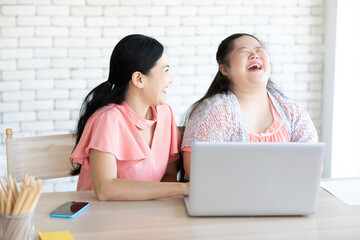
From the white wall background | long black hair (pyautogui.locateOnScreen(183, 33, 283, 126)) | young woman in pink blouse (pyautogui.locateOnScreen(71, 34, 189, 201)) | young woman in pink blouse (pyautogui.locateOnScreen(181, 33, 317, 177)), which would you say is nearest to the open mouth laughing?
young woman in pink blouse (pyautogui.locateOnScreen(181, 33, 317, 177))

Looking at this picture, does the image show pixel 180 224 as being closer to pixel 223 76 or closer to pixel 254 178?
pixel 254 178

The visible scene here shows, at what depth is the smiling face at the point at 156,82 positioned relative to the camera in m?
1.94

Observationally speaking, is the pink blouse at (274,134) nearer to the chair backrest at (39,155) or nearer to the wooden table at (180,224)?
the wooden table at (180,224)

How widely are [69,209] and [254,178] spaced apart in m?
0.62

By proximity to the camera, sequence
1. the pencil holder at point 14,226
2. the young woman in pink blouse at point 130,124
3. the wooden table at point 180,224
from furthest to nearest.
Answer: the young woman in pink blouse at point 130,124, the wooden table at point 180,224, the pencil holder at point 14,226

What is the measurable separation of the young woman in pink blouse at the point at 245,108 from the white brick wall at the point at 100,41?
0.93m

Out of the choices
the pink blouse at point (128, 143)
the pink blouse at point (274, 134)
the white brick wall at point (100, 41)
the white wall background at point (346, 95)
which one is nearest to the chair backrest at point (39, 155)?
the pink blouse at point (128, 143)

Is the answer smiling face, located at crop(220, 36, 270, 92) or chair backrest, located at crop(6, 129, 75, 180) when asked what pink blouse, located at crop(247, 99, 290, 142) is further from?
chair backrest, located at crop(6, 129, 75, 180)

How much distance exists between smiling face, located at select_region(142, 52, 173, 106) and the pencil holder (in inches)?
35.8

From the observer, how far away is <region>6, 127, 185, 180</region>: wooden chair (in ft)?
6.51

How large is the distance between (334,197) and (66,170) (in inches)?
46.3

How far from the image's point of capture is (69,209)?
1.52m

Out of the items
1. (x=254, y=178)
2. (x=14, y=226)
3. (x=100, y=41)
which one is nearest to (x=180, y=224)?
(x=254, y=178)

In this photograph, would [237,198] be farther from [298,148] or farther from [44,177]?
[44,177]
